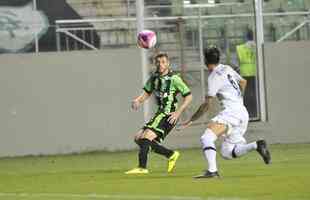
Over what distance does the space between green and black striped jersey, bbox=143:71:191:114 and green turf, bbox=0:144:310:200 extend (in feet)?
3.13

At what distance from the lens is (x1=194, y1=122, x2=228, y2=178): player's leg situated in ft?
43.7

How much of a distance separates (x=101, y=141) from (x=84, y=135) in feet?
1.20

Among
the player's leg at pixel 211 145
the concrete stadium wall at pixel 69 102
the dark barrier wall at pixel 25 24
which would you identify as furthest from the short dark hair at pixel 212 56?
the dark barrier wall at pixel 25 24

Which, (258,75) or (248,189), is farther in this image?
(258,75)

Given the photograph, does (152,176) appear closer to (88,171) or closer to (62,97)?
(88,171)

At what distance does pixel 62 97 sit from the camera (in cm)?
2167

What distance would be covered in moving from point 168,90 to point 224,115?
1613 millimetres

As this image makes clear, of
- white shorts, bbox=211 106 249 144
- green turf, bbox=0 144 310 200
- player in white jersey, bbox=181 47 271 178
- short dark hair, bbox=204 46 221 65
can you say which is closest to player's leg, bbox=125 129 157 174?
green turf, bbox=0 144 310 200

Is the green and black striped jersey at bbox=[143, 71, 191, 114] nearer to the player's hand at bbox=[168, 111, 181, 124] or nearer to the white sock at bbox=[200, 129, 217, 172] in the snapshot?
the player's hand at bbox=[168, 111, 181, 124]

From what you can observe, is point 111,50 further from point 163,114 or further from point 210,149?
point 210,149

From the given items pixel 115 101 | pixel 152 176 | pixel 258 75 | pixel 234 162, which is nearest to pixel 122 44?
pixel 115 101

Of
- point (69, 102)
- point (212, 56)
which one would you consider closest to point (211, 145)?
point (212, 56)

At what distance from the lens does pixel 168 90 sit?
15.1 m

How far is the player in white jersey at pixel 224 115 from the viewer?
13453mm
